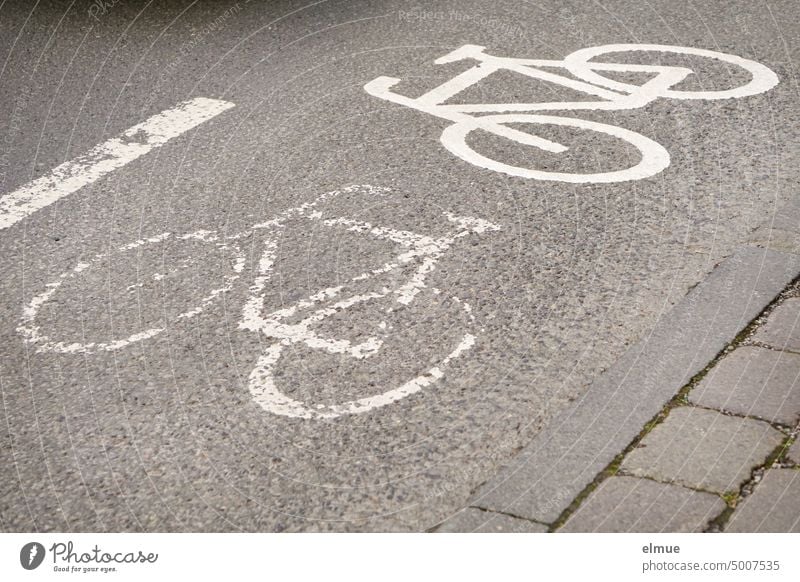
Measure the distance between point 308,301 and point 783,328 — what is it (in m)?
1.37

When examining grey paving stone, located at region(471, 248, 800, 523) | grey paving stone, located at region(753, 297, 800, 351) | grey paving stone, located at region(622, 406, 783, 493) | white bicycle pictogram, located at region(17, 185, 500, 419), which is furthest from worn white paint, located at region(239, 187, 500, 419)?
grey paving stone, located at region(753, 297, 800, 351)

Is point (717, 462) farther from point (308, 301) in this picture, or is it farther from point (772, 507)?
point (308, 301)

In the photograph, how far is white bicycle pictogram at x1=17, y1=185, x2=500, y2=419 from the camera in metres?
3.04

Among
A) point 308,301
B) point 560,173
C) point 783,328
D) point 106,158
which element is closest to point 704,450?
point 783,328

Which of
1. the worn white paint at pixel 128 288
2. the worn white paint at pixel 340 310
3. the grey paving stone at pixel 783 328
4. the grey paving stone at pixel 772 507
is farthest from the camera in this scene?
the worn white paint at pixel 128 288

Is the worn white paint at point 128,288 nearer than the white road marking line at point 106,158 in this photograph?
Yes

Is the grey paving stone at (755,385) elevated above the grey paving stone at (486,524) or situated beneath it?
situated beneath

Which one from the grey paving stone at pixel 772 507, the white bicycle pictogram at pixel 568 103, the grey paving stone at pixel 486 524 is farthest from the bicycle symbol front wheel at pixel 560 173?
the grey paving stone at pixel 486 524

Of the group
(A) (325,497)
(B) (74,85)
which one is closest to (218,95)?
(B) (74,85)

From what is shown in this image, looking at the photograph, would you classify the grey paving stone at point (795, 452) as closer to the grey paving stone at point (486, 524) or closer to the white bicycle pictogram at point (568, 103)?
the grey paving stone at point (486, 524)

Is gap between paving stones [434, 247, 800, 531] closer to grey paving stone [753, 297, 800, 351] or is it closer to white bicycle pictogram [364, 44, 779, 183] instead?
grey paving stone [753, 297, 800, 351]

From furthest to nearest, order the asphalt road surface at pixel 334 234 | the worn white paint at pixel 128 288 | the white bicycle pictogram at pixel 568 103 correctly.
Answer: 1. the white bicycle pictogram at pixel 568 103
2. the worn white paint at pixel 128 288
3. the asphalt road surface at pixel 334 234

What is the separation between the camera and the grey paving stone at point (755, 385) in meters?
2.88

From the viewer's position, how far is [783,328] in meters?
3.23
